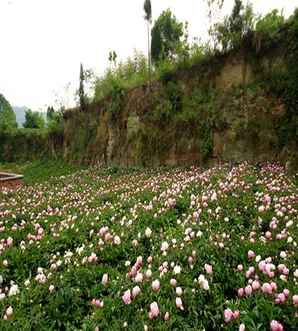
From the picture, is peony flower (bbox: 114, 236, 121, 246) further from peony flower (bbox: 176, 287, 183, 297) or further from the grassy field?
the grassy field

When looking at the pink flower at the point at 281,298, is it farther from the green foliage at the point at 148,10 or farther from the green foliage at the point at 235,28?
the green foliage at the point at 148,10

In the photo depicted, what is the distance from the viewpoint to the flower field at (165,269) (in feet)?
7.75

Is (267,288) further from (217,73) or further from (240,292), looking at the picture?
(217,73)

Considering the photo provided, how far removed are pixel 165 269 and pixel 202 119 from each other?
883 centimetres

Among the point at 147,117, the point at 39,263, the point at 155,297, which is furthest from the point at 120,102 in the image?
the point at 155,297

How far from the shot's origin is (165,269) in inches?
115

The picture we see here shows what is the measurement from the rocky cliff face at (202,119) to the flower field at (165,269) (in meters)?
4.05

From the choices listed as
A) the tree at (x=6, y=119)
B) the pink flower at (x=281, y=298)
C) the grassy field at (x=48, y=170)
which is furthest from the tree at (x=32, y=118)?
the pink flower at (x=281, y=298)

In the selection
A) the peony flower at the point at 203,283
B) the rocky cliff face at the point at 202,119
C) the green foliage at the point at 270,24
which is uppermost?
the green foliage at the point at 270,24

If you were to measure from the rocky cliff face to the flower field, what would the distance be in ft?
13.3

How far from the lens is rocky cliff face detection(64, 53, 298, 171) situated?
29.9 feet

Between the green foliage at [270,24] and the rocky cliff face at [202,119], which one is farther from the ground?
the green foliage at [270,24]

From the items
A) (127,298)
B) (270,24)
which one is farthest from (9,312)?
(270,24)

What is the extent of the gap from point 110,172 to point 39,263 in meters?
10.2
